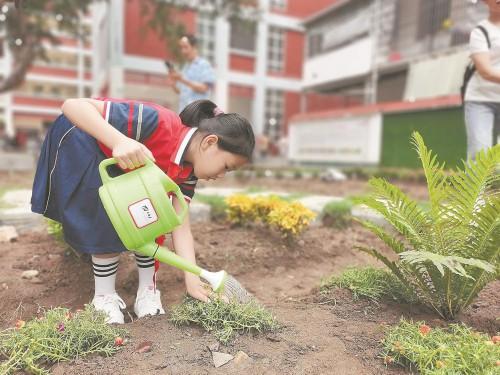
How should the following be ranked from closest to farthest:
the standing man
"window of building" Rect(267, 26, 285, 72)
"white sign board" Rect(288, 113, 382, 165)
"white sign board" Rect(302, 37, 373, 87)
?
the standing man < "white sign board" Rect(288, 113, 382, 165) < "white sign board" Rect(302, 37, 373, 87) < "window of building" Rect(267, 26, 285, 72)

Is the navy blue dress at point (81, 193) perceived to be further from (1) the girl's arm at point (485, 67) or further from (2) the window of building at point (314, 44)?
(2) the window of building at point (314, 44)

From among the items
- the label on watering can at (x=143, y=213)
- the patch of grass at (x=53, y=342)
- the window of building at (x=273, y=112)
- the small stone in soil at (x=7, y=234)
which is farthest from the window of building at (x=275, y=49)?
the patch of grass at (x=53, y=342)

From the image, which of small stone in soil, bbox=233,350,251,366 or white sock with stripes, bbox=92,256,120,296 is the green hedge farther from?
small stone in soil, bbox=233,350,251,366

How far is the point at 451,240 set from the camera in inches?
65.0

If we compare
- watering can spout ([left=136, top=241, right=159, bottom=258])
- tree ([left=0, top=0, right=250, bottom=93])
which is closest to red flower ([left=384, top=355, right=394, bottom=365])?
watering can spout ([left=136, top=241, right=159, bottom=258])

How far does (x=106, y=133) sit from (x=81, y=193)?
1.05 feet

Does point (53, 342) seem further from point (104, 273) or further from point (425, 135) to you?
point (425, 135)

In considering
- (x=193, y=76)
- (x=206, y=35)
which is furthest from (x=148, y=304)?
(x=206, y=35)

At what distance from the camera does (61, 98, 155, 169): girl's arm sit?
144 cm

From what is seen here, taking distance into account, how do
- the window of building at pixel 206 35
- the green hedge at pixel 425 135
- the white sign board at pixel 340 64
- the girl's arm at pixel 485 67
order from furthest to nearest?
1. the window of building at pixel 206 35
2. the white sign board at pixel 340 64
3. the green hedge at pixel 425 135
4. the girl's arm at pixel 485 67

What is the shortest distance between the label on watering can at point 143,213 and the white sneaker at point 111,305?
21.1 inches

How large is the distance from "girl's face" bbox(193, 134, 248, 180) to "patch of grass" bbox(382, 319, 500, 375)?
2.68 ft

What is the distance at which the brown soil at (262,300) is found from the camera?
1336mm

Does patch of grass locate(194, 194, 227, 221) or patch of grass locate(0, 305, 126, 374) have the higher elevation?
patch of grass locate(194, 194, 227, 221)
